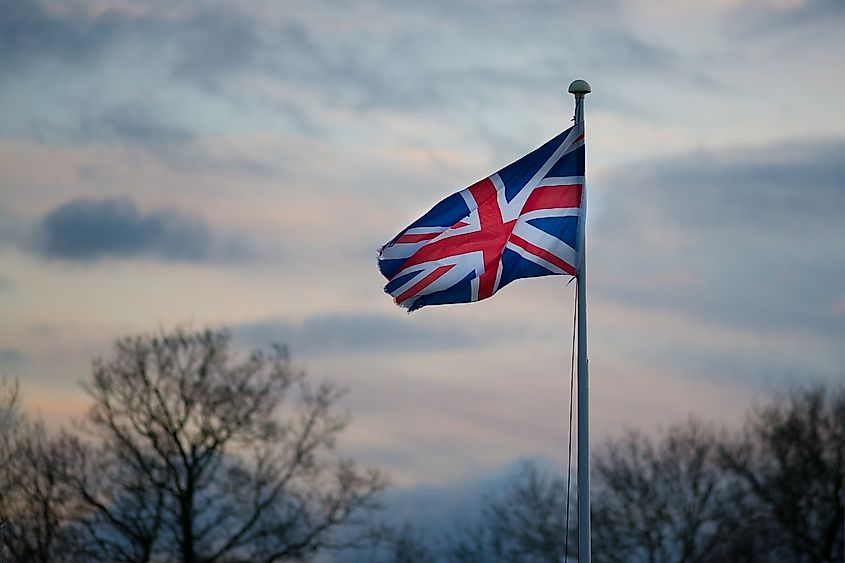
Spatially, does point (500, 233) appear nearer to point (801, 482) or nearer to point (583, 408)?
point (583, 408)

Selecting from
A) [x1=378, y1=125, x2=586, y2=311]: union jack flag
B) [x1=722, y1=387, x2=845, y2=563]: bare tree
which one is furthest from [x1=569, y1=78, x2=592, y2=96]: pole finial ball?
[x1=722, y1=387, x2=845, y2=563]: bare tree

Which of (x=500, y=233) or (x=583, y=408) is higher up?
(x=500, y=233)

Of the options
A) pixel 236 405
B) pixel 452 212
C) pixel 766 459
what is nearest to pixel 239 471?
pixel 236 405

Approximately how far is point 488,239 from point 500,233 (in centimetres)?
13

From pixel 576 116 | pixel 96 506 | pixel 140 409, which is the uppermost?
pixel 140 409

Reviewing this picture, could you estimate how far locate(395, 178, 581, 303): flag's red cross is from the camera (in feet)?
51.4

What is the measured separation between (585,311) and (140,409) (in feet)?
128

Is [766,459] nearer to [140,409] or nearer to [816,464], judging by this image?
[816,464]

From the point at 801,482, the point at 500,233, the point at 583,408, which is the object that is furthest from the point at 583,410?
the point at 801,482

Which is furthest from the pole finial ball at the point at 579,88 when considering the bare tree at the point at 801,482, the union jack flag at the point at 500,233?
the bare tree at the point at 801,482

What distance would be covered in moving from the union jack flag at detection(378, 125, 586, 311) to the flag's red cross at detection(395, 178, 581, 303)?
1 centimetres

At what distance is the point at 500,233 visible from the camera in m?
15.7

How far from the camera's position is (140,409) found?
2076 inches

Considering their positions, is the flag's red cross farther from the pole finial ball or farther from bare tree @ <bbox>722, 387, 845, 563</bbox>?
bare tree @ <bbox>722, 387, 845, 563</bbox>
